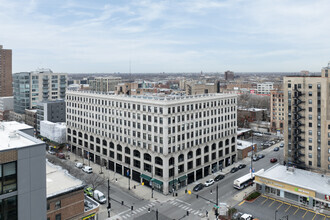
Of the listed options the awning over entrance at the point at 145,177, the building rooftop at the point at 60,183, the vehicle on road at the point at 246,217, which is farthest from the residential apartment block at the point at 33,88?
the vehicle on road at the point at 246,217

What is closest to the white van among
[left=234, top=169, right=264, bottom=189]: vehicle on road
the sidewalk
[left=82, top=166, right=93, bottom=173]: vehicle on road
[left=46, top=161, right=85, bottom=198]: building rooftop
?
the sidewalk

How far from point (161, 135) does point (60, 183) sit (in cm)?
2572

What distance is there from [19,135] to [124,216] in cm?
3080

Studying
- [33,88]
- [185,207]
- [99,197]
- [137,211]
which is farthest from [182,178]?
[33,88]

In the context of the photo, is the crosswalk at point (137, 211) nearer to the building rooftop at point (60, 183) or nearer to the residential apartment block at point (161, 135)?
the residential apartment block at point (161, 135)

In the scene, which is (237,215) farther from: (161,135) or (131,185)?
(131,185)

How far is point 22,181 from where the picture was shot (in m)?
23.5

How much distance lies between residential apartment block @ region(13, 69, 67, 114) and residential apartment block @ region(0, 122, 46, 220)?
124667 mm

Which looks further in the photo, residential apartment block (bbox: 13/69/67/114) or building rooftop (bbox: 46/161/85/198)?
residential apartment block (bbox: 13/69/67/114)

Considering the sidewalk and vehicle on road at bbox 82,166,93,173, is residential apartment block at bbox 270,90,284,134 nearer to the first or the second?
the sidewalk

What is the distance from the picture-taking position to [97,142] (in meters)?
83.6

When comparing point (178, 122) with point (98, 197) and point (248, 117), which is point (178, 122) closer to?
point (98, 197)

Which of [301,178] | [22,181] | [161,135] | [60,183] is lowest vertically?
[301,178]

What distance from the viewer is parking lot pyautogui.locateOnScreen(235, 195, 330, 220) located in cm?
5306
